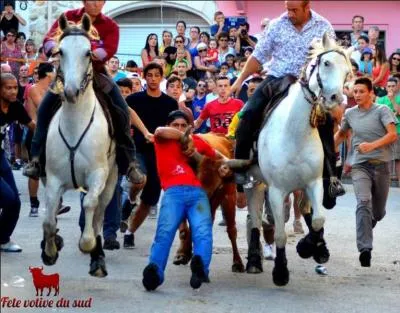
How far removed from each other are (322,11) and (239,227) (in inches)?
587

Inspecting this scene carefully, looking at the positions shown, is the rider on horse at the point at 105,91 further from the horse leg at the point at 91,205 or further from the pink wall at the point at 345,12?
the pink wall at the point at 345,12

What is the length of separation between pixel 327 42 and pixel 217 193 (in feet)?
6.99

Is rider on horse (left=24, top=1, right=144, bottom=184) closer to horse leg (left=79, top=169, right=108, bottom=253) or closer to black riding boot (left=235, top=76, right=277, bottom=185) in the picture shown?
horse leg (left=79, top=169, right=108, bottom=253)

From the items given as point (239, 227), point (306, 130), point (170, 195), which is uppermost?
point (306, 130)

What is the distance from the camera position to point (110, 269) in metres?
10.8

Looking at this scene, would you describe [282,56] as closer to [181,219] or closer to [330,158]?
[330,158]

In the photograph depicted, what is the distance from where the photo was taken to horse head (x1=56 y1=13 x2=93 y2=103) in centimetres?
848

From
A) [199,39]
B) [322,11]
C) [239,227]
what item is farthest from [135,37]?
[239,227]

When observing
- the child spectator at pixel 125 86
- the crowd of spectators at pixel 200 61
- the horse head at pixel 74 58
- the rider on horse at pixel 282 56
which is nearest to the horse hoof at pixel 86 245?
the horse head at pixel 74 58

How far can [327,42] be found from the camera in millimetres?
9391

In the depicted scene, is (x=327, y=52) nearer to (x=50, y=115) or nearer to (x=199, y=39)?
(x=50, y=115)

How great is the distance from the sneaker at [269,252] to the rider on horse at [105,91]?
2475 mm

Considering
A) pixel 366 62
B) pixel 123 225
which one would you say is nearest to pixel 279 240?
pixel 123 225

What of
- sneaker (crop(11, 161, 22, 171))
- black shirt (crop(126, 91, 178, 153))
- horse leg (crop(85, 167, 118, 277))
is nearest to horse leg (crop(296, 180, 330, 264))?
horse leg (crop(85, 167, 118, 277))
